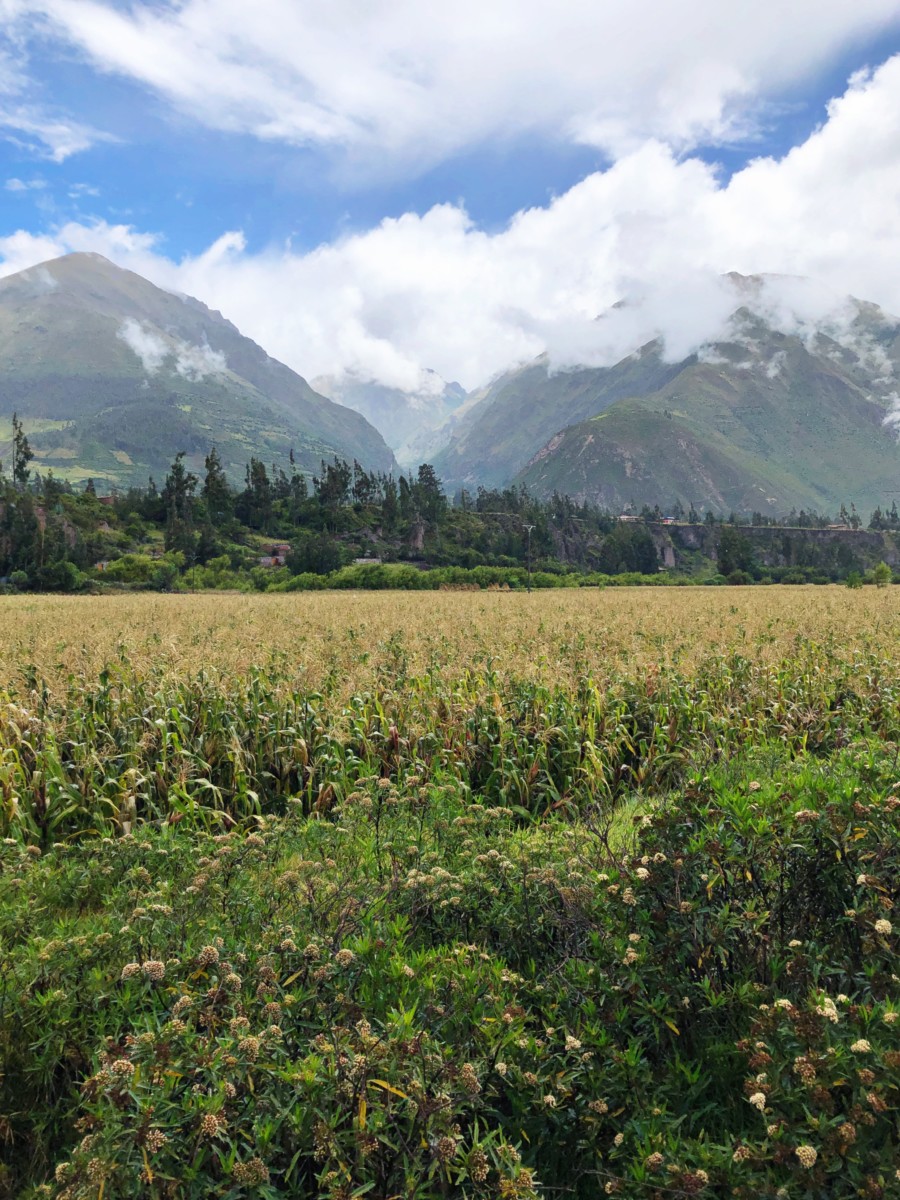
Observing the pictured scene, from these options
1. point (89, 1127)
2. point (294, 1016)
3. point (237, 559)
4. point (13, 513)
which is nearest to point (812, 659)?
point (294, 1016)

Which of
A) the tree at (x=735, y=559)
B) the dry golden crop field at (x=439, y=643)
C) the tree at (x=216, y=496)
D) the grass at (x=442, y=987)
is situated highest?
the tree at (x=216, y=496)

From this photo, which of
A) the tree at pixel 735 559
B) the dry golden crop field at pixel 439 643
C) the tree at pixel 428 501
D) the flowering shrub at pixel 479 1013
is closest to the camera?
the flowering shrub at pixel 479 1013

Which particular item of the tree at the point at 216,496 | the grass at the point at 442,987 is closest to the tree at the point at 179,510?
the tree at the point at 216,496

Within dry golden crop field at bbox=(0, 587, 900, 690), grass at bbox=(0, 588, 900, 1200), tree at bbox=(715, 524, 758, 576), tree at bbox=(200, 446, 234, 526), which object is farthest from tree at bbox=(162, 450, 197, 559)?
grass at bbox=(0, 588, 900, 1200)

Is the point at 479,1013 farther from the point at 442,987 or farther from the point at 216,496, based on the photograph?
the point at 216,496

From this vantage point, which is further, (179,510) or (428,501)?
(428,501)

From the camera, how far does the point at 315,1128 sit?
116 inches

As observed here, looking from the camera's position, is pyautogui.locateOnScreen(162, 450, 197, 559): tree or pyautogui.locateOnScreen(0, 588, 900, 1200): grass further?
pyautogui.locateOnScreen(162, 450, 197, 559): tree

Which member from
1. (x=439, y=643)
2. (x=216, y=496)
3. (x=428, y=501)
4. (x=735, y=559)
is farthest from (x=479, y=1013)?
(x=735, y=559)

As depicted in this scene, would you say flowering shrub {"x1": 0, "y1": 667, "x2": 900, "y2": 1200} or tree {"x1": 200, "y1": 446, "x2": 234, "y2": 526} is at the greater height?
tree {"x1": 200, "y1": 446, "x2": 234, "y2": 526}

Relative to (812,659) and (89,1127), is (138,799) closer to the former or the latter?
(89,1127)

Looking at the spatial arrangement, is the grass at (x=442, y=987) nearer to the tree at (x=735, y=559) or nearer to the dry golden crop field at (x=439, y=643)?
the dry golden crop field at (x=439, y=643)

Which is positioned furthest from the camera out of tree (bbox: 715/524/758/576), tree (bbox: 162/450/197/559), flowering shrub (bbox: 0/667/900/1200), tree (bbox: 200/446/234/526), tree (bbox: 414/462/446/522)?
tree (bbox: 414/462/446/522)

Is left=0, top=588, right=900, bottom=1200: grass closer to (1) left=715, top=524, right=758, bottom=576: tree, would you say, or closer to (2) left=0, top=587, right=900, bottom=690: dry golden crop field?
(2) left=0, top=587, right=900, bottom=690: dry golden crop field
